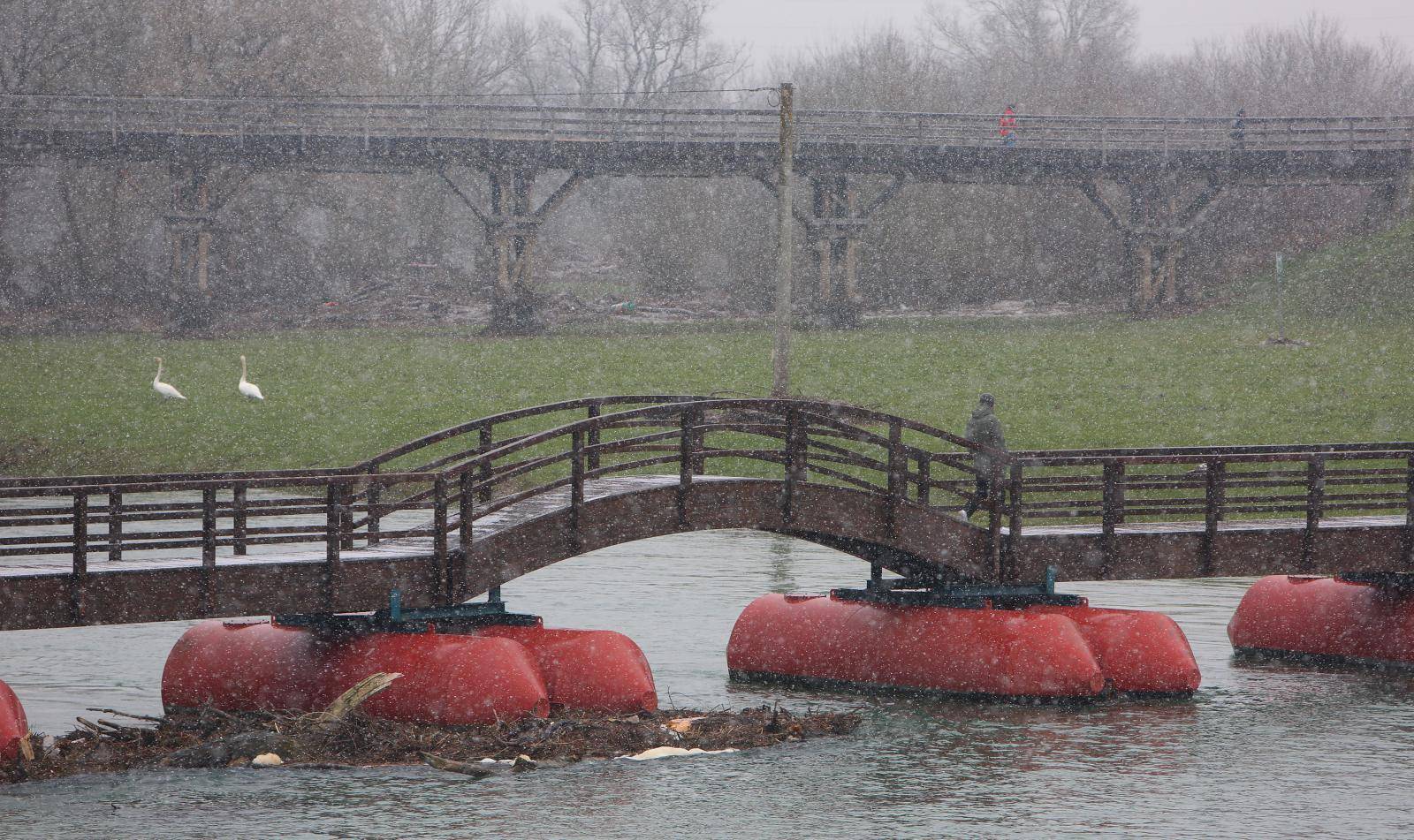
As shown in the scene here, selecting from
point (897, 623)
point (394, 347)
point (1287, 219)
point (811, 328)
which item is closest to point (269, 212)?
point (394, 347)

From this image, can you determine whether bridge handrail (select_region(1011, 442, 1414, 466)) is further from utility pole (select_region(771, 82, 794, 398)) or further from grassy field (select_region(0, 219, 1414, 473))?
grassy field (select_region(0, 219, 1414, 473))

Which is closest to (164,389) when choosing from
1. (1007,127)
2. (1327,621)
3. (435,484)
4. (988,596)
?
(435,484)

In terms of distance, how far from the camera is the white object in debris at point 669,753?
636 inches

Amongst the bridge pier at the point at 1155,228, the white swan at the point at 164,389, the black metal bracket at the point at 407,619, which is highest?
the bridge pier at the point at 1155,228

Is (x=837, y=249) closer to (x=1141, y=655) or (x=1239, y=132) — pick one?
(x=1239, y=132)

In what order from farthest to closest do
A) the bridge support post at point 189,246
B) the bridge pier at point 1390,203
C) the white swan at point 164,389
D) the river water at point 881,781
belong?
1. the bridge pier at point 1390,203
2. the bridge support post at point 189,246
3. the white swan at point 164,389
4. the river water at point 881,781

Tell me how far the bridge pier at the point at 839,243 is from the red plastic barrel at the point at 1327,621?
3507 centimetres

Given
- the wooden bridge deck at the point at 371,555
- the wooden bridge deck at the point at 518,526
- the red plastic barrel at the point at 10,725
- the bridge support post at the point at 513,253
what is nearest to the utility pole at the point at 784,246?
the wooden bridge deck at the point at 518,526

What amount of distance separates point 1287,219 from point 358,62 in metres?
34.7

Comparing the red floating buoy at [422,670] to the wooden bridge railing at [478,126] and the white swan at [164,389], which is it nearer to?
the white swan at [164,389]

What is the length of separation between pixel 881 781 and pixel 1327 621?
29.1 ft

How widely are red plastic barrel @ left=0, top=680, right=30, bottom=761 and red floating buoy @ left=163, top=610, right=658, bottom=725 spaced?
6.34 feet

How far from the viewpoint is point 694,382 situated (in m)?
44.4

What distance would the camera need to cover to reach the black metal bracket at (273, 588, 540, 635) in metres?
17.4
